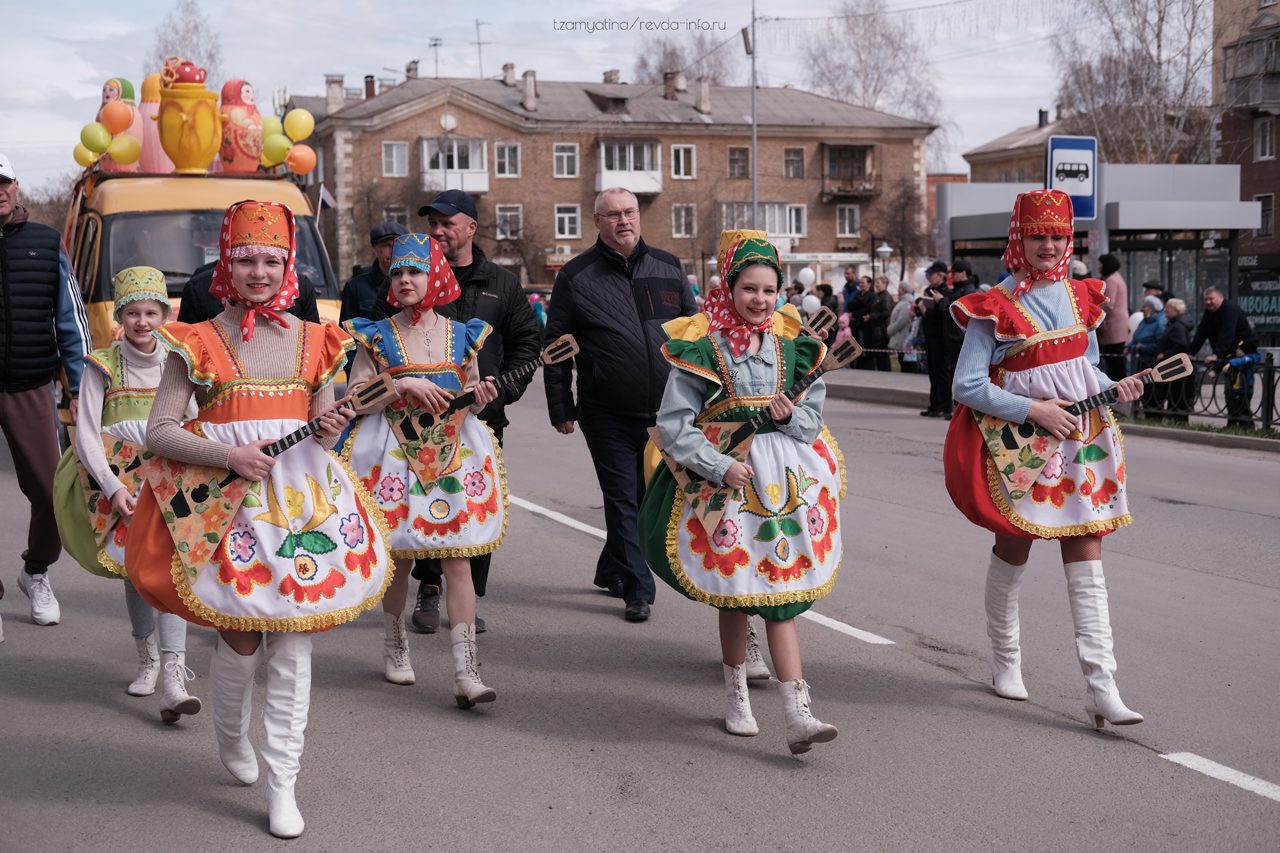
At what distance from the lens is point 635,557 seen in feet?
25.5

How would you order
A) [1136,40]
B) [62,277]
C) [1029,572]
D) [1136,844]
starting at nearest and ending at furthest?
1. [1136,844]
2. [62,277]
3. [1029,572]
4. [1136,40]

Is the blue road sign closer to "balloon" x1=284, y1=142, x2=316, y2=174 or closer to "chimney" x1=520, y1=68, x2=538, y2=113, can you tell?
"balloon" x1=284, y1=142, x2=316, y2=174

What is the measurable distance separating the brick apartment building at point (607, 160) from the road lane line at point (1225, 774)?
218ft

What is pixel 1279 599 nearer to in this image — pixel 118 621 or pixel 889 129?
pixel 118 621

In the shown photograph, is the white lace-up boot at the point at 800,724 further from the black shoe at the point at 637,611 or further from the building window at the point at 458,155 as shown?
the building window at the point at 458,155

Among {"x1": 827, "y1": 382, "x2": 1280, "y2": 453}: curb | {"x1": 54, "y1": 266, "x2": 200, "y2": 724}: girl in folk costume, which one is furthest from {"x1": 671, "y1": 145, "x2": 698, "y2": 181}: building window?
{"x1": 54, "y1": 266, "x2": 200, "y2": 724}: girl in folk costume

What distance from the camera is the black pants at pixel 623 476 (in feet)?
25.6

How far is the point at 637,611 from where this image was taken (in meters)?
7.75

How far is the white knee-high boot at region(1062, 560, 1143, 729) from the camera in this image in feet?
18.2

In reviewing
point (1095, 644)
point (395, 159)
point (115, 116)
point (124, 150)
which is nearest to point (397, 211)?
point (395, 159)

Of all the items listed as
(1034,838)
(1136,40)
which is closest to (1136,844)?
(1034,838)

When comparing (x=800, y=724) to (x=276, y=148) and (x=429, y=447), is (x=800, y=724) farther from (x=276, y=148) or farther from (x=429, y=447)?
(x=276, y=148)

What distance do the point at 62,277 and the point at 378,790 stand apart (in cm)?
382

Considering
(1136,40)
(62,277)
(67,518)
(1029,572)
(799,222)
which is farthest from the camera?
(799,222)
